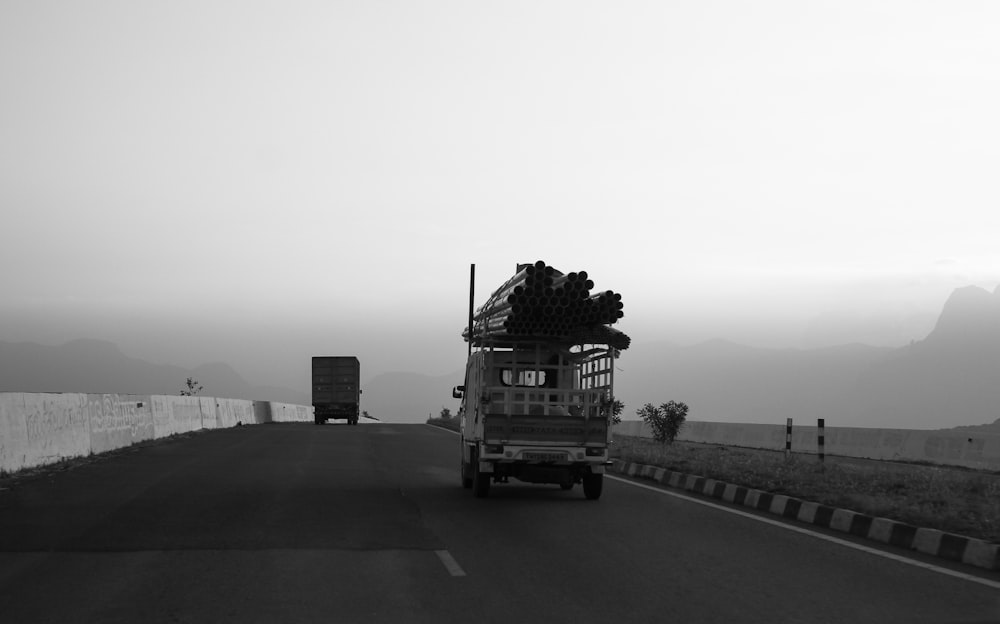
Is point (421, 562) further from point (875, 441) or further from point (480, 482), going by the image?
point (875, 441)

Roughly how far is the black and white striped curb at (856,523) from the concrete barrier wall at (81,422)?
1144cm

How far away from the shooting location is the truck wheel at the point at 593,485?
50.3 feet

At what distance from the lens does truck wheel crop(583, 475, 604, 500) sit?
15336 mm

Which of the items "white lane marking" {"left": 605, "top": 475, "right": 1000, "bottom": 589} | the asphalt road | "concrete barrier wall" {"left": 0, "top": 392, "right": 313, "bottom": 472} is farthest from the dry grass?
"concrete barrier wall" {"left": 0, "top": 392, "right": 313, "bottom": 472}

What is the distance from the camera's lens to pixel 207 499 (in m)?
14.2

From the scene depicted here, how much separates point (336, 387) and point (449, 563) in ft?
161

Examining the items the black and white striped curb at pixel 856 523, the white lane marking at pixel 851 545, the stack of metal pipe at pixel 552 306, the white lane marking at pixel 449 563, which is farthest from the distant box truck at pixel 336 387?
the white lane marking at pixel 449 563

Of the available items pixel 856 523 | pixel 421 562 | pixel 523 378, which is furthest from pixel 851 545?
pixel 523 378

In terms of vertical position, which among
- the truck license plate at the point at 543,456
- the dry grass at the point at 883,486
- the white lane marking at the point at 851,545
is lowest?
the white lane marking at the point at 851,545

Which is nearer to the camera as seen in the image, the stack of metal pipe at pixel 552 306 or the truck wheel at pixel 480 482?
the stack of metal pipe at pixel 552 306

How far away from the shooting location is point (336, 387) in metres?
57.6

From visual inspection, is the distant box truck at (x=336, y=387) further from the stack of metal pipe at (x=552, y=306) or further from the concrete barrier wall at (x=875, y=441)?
the stack of metal pipe at (x=552, y=306)

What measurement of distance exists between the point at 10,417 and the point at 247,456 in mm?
6488

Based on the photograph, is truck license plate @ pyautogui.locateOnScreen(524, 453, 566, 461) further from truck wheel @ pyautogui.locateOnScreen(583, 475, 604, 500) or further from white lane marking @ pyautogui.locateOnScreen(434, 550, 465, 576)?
white lane marking @ pyautogui.locateOnScreen(434, 550, 465, 576)
